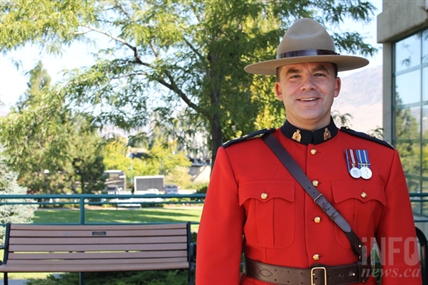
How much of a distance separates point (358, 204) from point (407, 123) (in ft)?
30.6

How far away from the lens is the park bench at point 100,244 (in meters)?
5.31

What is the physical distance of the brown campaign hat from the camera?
6.93ft

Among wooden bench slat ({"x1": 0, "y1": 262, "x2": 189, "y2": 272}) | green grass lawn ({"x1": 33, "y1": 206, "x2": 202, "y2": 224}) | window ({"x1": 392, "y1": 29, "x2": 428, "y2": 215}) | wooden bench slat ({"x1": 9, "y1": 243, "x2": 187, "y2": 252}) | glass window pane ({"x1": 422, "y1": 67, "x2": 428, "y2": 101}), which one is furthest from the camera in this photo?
green grass lawn ({"x1": 33, "y1": 206, "x2": 202, "y2": 224})

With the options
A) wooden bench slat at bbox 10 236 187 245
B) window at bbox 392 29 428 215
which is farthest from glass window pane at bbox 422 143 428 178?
wooden bench slat at bbox 10 236 187 245

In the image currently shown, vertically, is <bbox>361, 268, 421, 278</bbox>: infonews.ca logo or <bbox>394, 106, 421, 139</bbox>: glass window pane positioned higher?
<bbox>394, 106, 421, 139</bbox>: glass window pane

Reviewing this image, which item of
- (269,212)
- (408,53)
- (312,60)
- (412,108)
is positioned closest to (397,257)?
(269,212)

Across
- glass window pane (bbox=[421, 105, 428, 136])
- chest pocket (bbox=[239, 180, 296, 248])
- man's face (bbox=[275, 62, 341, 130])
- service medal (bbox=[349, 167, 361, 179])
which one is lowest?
chest pocket (bbox=[239, 180, 296, 248])

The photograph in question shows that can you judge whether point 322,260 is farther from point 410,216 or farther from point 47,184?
point 47,184

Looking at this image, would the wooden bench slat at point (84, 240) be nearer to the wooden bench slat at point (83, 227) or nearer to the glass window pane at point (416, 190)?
the wooden bench slat at point (83, 227)

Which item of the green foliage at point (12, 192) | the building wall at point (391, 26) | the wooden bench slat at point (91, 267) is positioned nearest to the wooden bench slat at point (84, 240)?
the wooden bench slat at point (91, 267)

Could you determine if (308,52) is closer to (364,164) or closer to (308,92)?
(308,92)

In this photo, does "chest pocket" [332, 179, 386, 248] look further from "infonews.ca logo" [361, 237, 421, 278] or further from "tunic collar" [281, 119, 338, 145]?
"tunic collar" [281, 119, 338, 145]

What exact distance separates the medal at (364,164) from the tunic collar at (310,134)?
13cm

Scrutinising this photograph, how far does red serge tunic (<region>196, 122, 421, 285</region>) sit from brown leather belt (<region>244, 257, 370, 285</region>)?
0.9 inches
